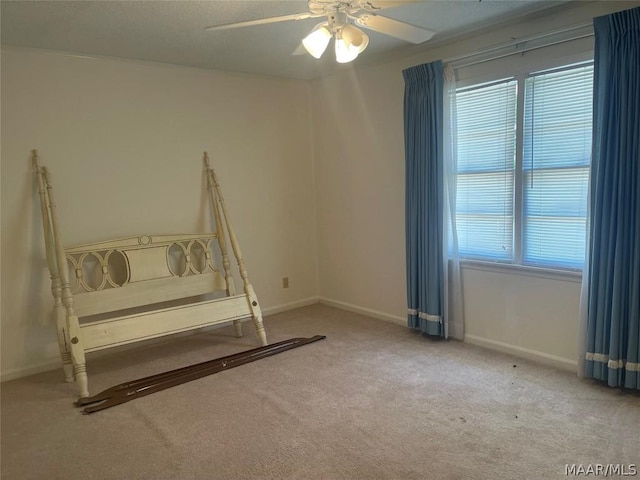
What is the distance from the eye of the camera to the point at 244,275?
3.69 metres

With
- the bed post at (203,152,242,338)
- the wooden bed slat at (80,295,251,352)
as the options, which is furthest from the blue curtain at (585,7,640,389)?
the bed post at (203,152,242,338)

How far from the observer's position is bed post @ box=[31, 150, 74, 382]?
306 cm

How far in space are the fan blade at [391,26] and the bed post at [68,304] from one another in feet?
7.74

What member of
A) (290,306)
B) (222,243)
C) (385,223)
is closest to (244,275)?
(222,243)

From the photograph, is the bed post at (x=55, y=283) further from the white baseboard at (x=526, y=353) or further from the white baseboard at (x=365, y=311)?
the white baseboard at (x=526, y=353)

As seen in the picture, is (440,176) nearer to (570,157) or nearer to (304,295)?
(570,157)

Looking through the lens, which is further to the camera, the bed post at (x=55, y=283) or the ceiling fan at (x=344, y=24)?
the bed post at (x=55, y=283)

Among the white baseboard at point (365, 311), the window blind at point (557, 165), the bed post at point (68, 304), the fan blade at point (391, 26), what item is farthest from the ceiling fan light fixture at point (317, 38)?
the white baseboard at point (365, 311)

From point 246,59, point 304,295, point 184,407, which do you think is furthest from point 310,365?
point 246,59

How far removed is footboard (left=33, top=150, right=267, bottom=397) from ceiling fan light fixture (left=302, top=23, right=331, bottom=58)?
1.98 metres

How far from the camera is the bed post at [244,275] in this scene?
359 cm

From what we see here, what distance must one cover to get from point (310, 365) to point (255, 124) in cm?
231

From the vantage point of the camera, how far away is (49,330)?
10.9ft

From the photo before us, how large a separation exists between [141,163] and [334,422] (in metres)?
2.52
